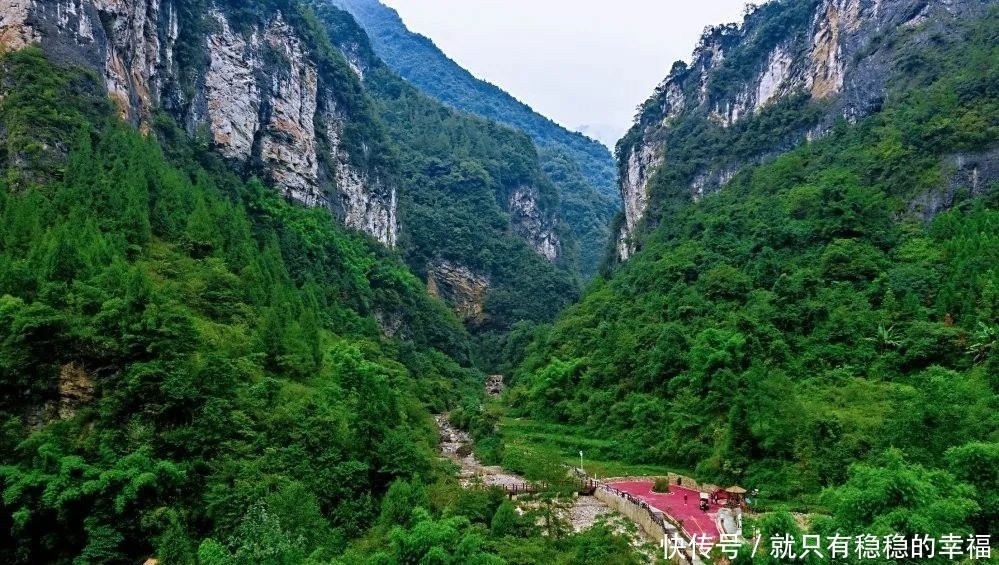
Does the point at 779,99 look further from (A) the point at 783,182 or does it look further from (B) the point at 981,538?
(B) the point at 981,538

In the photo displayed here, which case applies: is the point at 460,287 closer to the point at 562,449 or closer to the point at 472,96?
the point at 562,449

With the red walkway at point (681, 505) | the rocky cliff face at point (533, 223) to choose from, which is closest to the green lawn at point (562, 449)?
the red walkway at point (681, 505)

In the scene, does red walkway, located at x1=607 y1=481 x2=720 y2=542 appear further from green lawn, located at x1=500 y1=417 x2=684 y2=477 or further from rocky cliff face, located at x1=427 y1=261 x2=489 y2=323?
rocky cliff face, located at x1=427 y1=261 x2=489 y2=323

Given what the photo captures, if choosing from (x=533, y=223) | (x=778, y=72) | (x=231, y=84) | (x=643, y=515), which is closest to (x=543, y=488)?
(x=643, y=515)

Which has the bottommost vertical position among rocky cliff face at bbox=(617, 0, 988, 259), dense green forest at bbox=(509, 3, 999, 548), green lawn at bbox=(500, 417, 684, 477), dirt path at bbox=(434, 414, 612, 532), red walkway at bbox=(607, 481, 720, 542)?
dirt path at bbox=(434, 414, 612, 532)

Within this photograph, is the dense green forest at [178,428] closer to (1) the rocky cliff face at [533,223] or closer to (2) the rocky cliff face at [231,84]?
(2) the rocky cliff face at [231,84]

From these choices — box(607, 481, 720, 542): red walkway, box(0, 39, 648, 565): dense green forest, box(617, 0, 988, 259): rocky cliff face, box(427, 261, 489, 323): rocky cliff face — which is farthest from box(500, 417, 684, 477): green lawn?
box(427, 261, 489, 323): rocky cliff face
